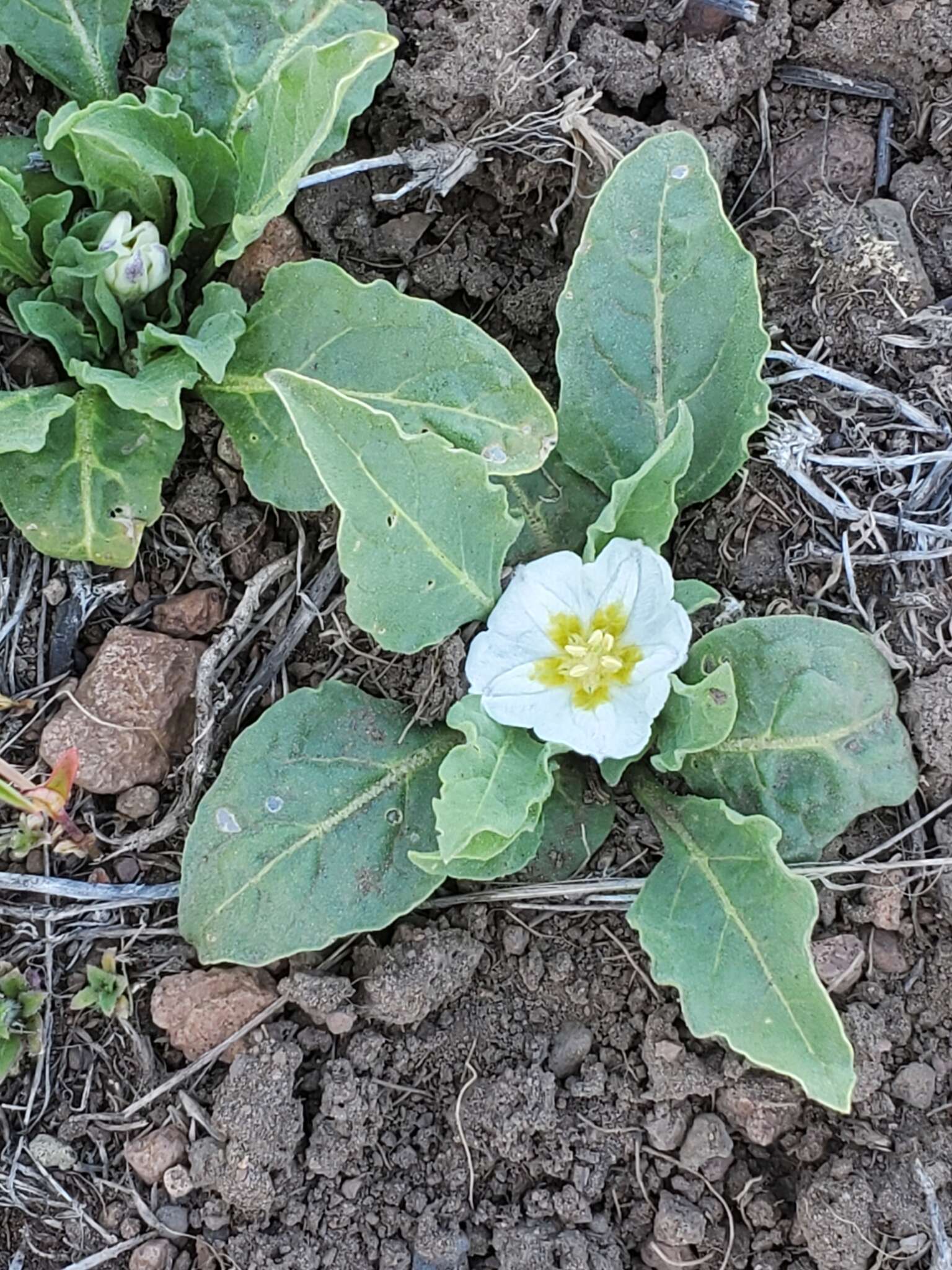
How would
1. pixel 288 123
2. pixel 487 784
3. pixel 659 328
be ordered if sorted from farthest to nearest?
pixel 659 328, pixel 288 123, pixel 487 784

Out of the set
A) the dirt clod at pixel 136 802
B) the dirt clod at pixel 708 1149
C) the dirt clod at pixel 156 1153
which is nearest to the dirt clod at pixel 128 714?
the dirt clod at pixel 136 802

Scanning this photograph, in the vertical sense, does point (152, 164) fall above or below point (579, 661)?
above

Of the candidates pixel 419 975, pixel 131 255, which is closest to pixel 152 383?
pixel 131 255

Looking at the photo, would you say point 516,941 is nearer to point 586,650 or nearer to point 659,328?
point 586,650

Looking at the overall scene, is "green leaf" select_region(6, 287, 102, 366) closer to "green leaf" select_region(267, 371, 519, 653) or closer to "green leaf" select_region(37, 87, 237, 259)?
"green leaf" select_region(37, 87, 237, 259)

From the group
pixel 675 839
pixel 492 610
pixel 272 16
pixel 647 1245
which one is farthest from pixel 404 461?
pixel 647 1245

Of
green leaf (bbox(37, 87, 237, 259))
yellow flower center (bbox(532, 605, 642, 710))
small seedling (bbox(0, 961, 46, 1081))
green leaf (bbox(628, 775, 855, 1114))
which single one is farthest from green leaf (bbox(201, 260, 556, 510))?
small seedling (bbox(0, 961, 46, 1081))

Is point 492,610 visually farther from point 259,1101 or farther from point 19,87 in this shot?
point 19,87

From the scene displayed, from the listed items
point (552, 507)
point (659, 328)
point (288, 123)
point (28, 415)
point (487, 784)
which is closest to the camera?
point (487, 784)
